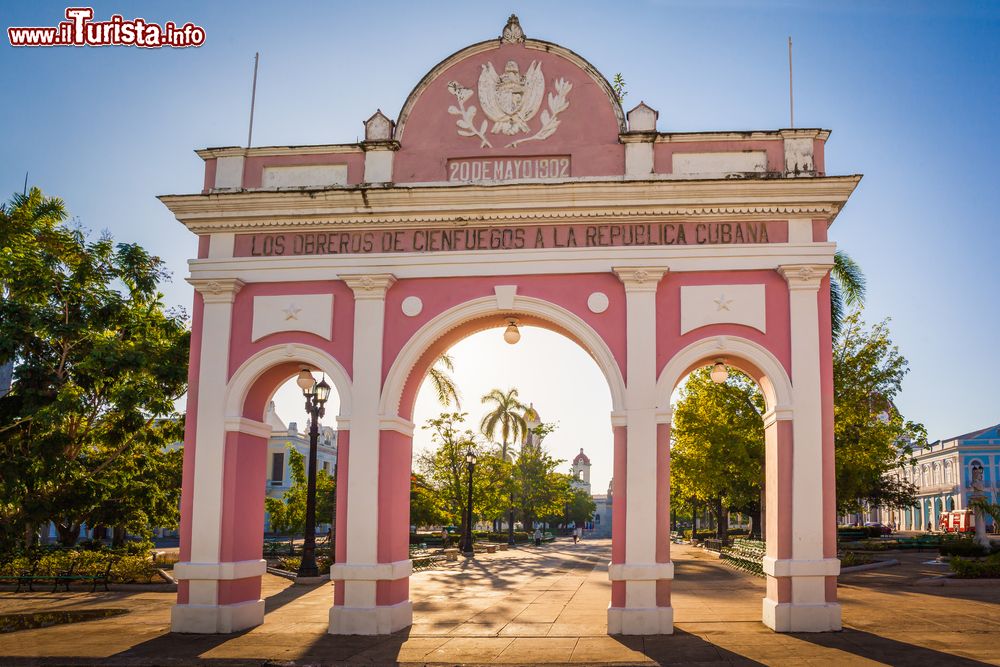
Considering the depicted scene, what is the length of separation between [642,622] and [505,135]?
7.15 m

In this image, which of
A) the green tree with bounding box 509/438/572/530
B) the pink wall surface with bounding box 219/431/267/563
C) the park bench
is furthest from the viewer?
the green tree with bounding box 509/438/572/530

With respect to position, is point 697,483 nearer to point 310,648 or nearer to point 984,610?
point 984,610

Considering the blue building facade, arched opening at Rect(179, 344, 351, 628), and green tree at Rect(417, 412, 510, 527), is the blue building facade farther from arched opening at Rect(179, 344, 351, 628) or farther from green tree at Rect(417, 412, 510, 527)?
arched opening at Rect(179, 344, 351, 628)

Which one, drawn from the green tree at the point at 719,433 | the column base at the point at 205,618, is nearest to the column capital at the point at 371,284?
the column base at the point at 205,618

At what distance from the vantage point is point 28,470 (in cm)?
1627

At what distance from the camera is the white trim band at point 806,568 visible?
37.3ft

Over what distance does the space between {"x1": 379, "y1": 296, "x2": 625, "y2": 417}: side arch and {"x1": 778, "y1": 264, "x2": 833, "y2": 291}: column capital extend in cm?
270

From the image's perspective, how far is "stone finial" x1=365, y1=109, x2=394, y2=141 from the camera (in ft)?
43.4

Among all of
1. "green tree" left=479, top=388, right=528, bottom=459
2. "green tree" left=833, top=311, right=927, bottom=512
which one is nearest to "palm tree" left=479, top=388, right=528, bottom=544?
"green tree" left=479, top=388, right=528, bottom=459

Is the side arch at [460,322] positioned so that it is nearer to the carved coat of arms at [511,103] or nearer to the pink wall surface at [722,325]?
the pink wall surface at [722,325]

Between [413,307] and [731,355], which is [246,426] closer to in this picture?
[413,307]

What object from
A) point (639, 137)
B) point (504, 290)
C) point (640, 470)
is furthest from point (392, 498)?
point (639, 137)

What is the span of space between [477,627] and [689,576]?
981 cm

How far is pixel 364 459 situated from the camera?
40.3ft
